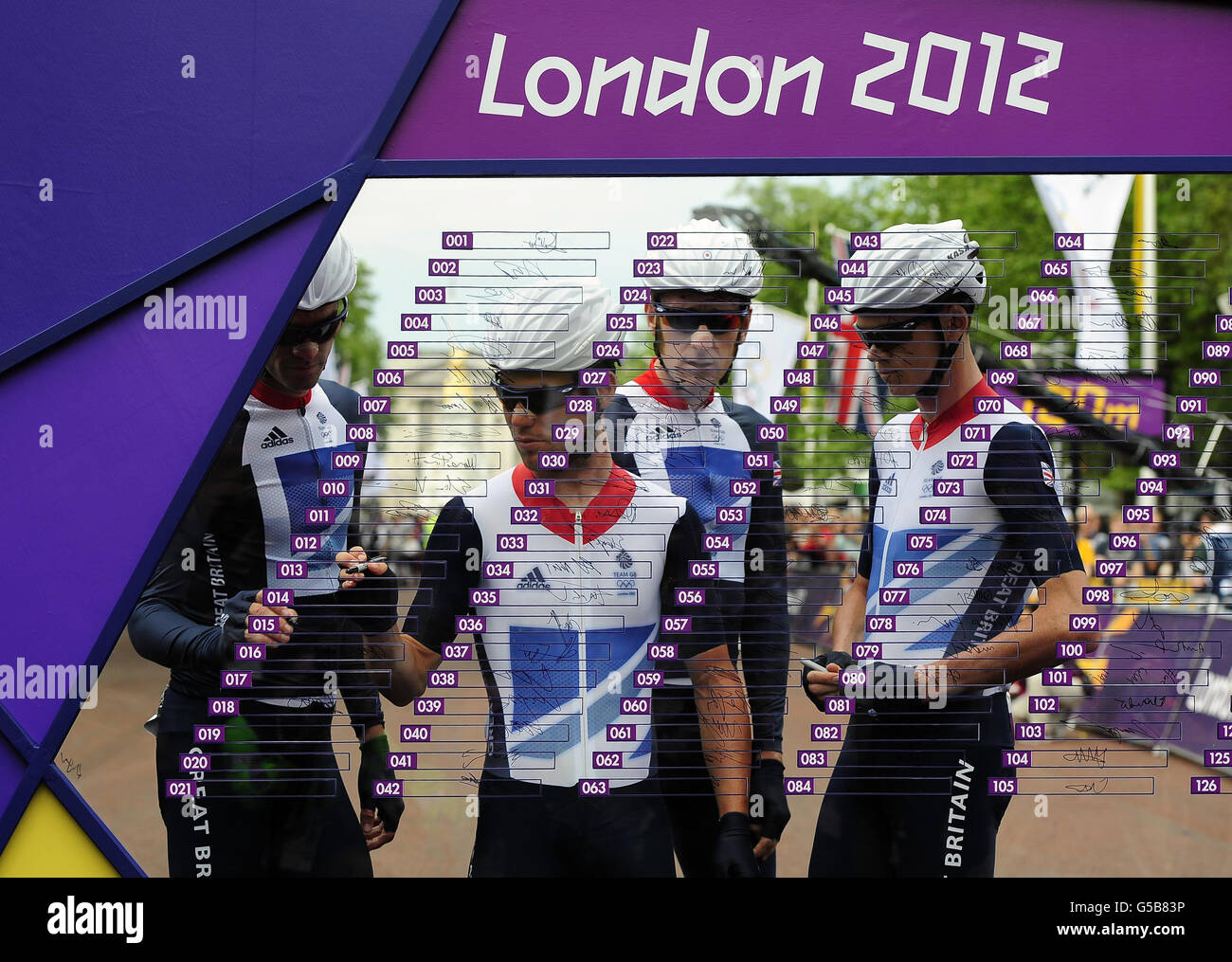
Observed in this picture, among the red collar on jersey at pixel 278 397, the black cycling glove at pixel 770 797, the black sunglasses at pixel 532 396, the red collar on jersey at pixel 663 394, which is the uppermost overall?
the red collar on jersey at pixel 663 394

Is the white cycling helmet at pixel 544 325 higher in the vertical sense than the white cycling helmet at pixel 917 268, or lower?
lower

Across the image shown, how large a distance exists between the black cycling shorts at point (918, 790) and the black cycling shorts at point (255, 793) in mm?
1534

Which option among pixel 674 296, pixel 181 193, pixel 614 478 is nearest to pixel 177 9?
pixel 181 193

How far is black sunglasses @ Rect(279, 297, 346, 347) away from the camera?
317 centimetres

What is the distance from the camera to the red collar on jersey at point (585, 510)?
3.13 m

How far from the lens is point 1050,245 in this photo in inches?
124

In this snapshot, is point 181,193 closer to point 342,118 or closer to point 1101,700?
point 342,118

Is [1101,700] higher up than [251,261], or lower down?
lower down

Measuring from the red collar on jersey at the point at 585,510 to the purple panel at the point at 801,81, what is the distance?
3.28 ft

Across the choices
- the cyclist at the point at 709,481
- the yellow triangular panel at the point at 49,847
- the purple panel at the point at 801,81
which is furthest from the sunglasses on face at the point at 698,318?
the yellow triangular panel at the point at 49,847

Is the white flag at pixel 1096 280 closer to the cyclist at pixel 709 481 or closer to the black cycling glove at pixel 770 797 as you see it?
the cyclist at pixel 709 481

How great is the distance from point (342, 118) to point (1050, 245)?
7.20 ft

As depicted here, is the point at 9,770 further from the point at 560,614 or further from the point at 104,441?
the point at 560,614
